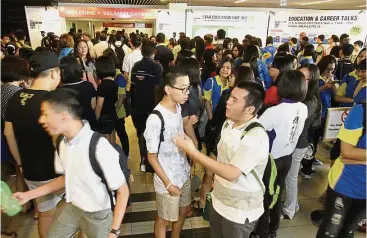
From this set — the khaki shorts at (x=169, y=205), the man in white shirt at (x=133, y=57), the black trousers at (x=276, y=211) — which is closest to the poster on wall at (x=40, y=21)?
the man in white shirt at (x=133, y=57)

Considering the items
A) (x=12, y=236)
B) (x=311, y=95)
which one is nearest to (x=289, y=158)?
(x=311, y=95)

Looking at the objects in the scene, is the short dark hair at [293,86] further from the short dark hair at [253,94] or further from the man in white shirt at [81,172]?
the man in white shirt at [81,172]

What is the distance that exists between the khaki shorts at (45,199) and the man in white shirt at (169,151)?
735mm

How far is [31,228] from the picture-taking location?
267cm

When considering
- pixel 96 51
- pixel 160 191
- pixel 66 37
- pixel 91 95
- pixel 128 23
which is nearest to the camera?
pixel 160 191

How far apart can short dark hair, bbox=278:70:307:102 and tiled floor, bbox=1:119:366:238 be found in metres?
1.38

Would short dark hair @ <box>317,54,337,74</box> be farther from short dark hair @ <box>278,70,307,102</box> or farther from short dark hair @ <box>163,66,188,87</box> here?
short dark hair @ <box>163,66,188,87</box>

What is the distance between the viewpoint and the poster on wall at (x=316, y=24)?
356 inches

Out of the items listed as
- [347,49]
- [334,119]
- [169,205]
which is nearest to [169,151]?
[169,205]

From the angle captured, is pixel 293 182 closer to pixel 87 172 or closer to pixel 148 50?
pixel 87 172

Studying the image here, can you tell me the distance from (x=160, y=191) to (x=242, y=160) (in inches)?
30.5

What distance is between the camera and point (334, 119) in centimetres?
282

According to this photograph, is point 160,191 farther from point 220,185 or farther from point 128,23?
point 128,23

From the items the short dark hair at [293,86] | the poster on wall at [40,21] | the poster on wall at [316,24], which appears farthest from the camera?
the poster on wall at [316,24]
